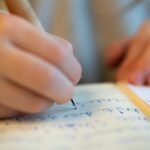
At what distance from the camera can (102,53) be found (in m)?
0.59

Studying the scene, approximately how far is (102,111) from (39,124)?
0.05m

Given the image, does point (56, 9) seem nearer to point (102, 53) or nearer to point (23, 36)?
point (102, 53)

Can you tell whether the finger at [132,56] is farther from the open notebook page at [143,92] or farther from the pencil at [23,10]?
the pencil at [23,10]

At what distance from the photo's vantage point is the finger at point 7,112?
0.26 meters

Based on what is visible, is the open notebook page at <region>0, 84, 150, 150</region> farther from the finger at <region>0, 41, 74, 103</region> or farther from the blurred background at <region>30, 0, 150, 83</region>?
the blurred background at <region>30, 0, 150, 83</region>

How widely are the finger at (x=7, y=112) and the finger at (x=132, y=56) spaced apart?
0.20 meters

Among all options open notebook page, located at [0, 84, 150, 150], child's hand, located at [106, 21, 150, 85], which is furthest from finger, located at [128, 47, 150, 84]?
open notebook page, located at [0, 84, 150, 150]

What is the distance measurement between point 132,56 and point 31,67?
0.26 metres

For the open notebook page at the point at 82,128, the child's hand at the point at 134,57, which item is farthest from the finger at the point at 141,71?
the open notebook page at the point at 82,128

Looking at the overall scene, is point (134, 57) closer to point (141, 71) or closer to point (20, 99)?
point (141, 71)

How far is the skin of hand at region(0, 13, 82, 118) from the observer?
0.77 feet

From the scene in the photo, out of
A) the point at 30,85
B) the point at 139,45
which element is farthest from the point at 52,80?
the point at 139,45

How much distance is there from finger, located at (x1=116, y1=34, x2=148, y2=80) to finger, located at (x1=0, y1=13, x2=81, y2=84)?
0.20 meters

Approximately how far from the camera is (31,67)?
24 centimetres
